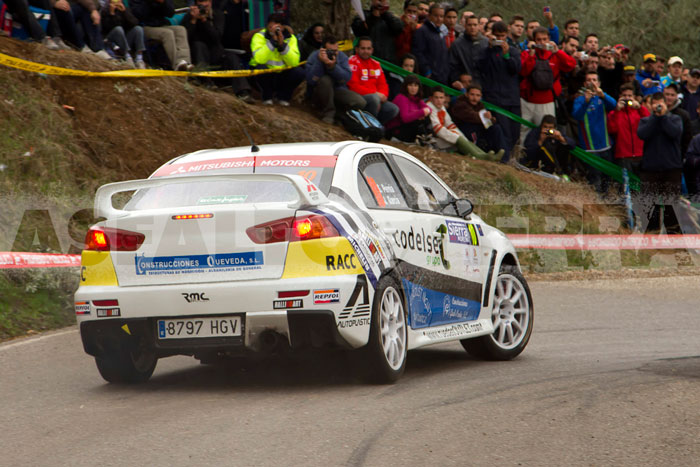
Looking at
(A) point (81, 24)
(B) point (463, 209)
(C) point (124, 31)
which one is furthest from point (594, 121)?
(B) point (463, 209)

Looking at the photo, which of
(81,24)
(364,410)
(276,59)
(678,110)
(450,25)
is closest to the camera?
(364,410)

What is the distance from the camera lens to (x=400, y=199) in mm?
8055

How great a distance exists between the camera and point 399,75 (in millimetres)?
19734

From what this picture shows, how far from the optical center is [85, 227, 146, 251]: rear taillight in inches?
281

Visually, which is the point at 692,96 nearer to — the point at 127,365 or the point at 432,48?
the point at 432,48

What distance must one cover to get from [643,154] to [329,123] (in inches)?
221

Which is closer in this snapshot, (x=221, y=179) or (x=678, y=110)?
(x=221, y=179)

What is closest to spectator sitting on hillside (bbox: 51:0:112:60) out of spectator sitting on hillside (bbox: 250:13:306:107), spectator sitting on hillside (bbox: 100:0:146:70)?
spectator sitting on hillside (bbox: 100:0:146:70)

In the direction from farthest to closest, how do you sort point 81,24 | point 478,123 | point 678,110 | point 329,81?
point 478,123
point 678,110
point 329,81
point 81,24

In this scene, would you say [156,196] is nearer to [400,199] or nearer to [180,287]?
[180,287]

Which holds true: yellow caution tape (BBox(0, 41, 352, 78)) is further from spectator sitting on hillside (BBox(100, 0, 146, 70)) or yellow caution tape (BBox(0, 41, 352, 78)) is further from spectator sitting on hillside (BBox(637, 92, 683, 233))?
spectator sitting on hillside (BBox(637, 92, 683, 233))

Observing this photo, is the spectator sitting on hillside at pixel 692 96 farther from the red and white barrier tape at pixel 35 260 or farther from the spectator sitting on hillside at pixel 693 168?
the red and white barrier tape at pixel 35 260

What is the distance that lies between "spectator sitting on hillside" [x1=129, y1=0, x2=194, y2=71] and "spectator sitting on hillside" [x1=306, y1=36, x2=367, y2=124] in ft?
7.00

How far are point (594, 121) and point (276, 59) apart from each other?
20.7ft
